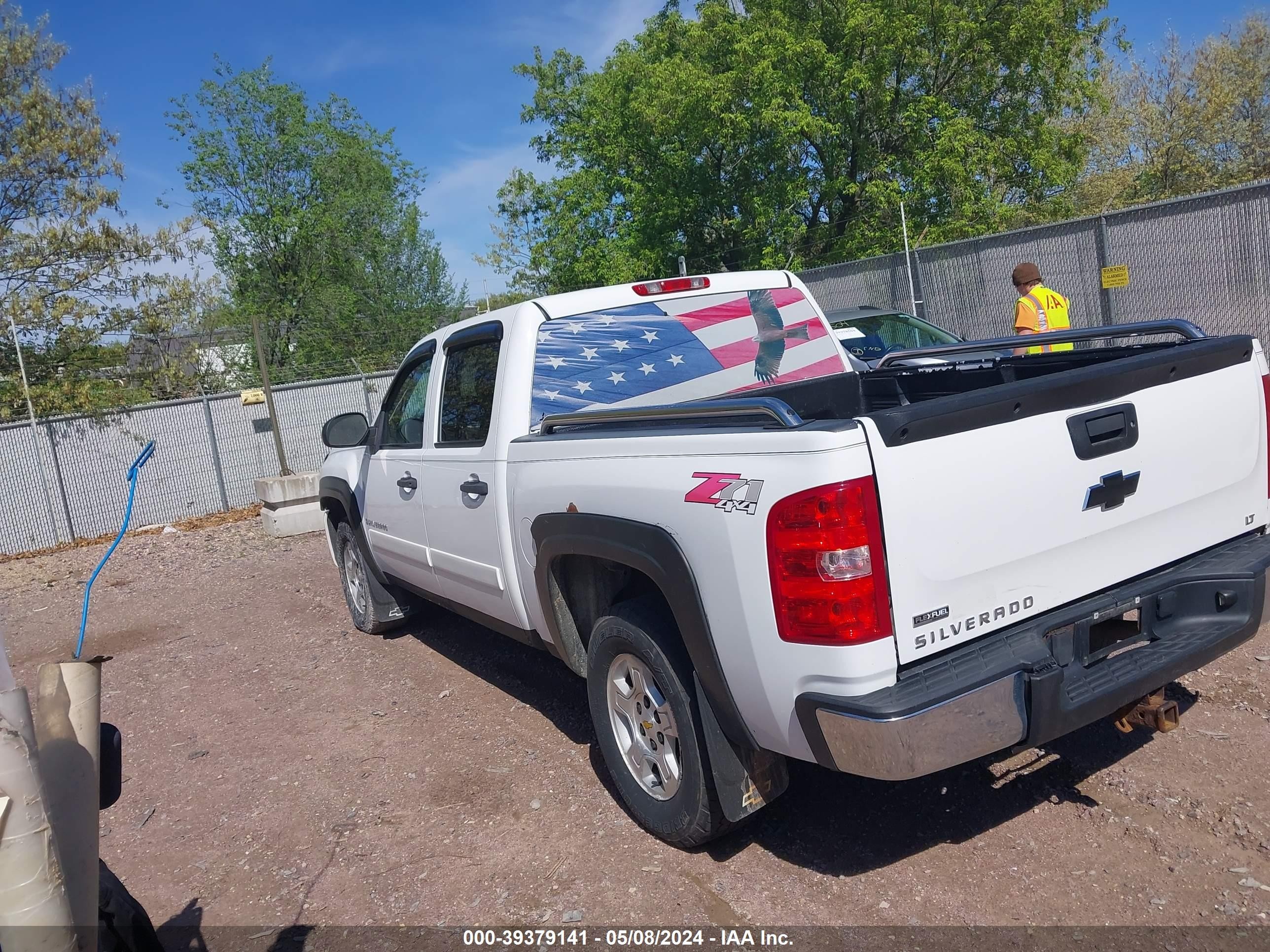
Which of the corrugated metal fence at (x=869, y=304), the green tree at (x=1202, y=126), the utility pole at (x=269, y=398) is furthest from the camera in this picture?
the green tree at (x=1202, y=126)

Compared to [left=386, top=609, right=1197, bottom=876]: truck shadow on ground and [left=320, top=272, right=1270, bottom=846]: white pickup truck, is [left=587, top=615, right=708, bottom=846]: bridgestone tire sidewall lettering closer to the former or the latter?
[left=320, top=272, right=1270, bottom=846]: white pickup truck

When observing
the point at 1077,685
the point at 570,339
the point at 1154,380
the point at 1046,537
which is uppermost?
the point at 570,339

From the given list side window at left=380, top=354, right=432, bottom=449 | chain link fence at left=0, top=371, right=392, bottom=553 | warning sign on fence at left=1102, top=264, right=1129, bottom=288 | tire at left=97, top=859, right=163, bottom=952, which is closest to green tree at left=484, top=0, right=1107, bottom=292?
warning sign on fence at left=1102, top=264, right=1129, bottom=288

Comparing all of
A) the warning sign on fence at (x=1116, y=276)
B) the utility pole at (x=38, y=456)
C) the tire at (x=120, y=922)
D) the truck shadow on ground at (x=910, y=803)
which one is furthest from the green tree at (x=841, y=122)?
the tire at (x=120, y=922)

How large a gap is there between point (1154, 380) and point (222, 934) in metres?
3.67

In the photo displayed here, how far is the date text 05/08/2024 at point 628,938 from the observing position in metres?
2.93

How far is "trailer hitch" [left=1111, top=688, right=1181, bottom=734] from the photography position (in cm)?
313

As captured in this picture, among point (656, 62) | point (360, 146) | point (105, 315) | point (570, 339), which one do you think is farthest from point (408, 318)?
point (570, 339)

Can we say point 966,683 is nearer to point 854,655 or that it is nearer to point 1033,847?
point 854,655

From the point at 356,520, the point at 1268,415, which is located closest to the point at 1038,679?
the point at 1268,415

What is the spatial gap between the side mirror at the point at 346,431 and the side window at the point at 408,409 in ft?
0.40

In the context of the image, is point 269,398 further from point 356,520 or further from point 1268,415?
point 1268,415

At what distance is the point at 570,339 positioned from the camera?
14.4ft

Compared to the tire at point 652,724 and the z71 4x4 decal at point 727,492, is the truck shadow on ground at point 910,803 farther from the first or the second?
the z71 4x4 decal at point 727,492
